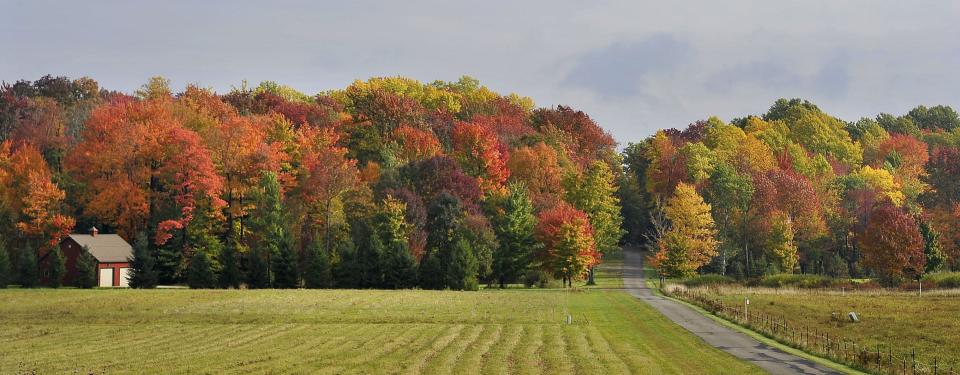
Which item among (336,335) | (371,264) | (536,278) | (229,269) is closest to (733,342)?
(336,335)

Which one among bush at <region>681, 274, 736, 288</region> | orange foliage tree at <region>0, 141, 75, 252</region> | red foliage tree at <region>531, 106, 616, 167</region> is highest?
red foliage tree at <region>531, 106, 616, 167</region>

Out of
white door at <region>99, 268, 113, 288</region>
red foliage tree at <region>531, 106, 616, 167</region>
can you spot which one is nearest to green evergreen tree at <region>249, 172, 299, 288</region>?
white door at <region>99, 268, 113, 288</region>

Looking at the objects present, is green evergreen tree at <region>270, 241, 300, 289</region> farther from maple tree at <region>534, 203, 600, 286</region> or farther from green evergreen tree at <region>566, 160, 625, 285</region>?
green evergreen tree at <region>566, 160, 625, 285</region>

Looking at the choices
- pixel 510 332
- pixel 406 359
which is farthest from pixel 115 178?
pixel 406 359

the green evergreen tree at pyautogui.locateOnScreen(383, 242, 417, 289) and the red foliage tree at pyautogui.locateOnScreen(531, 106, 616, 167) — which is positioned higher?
the red foliage tree at pyautogui.locateOnScreen(531, 106, 616, 167)

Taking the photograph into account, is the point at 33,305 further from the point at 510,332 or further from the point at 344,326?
the point at 510,332

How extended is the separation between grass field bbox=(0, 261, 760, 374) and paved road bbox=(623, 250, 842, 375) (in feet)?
3.12

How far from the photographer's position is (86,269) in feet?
280

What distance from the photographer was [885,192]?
12381 cm

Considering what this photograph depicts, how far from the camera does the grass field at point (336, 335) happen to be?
36125 mm

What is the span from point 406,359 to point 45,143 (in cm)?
7526

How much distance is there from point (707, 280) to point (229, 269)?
46.6 meters

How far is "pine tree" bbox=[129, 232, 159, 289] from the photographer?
84938 millimetres

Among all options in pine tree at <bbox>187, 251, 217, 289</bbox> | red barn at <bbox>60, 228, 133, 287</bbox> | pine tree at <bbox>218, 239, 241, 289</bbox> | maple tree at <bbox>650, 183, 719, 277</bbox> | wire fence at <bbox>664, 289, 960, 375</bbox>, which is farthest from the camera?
maple tree at <bbox>650, 183, 719, 277</bbox>
